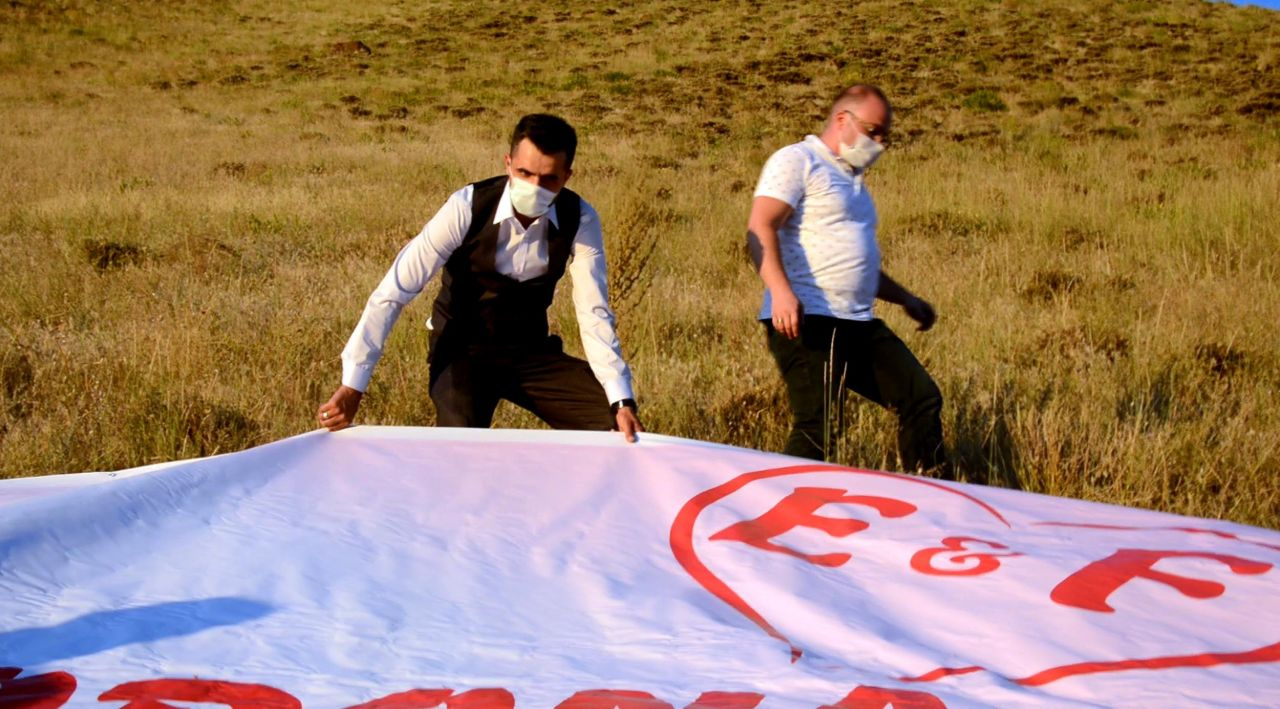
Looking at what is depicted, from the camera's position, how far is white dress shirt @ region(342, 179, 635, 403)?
11.6ft

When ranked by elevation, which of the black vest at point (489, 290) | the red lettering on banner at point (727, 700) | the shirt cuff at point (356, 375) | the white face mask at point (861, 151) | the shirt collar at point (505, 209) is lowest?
the red lettering on banner at point (727, 700)

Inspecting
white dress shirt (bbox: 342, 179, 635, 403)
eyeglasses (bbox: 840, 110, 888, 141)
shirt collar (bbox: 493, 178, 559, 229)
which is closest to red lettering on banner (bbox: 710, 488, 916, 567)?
white dress shirt (bbox: 342, 179, 635, 403)

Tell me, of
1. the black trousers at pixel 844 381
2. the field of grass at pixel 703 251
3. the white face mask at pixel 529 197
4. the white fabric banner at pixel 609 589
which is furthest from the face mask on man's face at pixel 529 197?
the field of grass at pixel 703 251

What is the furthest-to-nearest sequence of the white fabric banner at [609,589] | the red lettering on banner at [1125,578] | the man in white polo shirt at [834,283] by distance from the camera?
the man in white polo shirt at [834,283] < the red lettering on banner at [1125,578] < the white fabric banner at [609,589]

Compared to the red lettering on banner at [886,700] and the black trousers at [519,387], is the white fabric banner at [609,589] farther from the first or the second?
the black trousers at [519,387]

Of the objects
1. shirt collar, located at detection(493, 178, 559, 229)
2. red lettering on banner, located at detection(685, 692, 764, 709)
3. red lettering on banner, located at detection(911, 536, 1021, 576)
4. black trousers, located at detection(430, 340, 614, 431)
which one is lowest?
red lettering on banner, located at detection(685, 692, 764, 709)

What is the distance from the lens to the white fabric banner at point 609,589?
2008mm

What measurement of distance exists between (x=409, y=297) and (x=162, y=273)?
517 centimetres

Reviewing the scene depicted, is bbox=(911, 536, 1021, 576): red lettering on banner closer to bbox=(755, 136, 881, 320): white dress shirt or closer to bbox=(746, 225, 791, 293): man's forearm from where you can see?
bbox=(746, 225, 791, 293): man's forearm

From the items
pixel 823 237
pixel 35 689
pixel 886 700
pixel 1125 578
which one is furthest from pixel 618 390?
pixel 35 689

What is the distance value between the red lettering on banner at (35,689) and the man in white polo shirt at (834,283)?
2538 mm

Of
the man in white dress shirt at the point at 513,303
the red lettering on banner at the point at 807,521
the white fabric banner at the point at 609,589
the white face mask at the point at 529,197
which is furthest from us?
the white face mask at the point at 529,197

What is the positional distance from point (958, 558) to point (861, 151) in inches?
73.2

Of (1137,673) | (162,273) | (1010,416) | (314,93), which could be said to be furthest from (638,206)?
(314,93)
